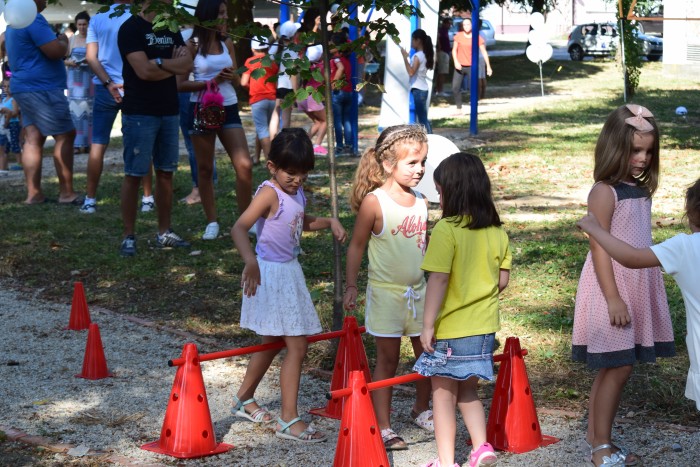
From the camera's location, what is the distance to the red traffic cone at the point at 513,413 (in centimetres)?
429

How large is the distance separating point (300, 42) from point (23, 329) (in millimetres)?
2707

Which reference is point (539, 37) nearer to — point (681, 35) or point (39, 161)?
point (681, 35)

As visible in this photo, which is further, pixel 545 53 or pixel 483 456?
pixel 545 53

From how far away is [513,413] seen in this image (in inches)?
169

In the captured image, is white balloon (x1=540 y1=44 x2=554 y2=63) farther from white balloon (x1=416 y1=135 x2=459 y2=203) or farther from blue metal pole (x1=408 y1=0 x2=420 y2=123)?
white balloon (x1=416 y1=135 x2=459 y2=203)

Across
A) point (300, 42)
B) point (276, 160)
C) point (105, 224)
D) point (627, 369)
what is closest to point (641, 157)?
point (627, 369)

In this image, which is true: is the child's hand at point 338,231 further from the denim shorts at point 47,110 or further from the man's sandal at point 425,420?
the denim shorts at point 47,110

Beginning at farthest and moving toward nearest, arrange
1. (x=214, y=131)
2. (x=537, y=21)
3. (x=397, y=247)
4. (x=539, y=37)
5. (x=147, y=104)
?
1. (x=537, y=21)
2. (x=539, y=37)
3. (x=214, y=131)
4. (x=147, y=104)
5. (x=397, y=247)

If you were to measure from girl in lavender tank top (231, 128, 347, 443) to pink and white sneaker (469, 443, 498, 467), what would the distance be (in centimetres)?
78

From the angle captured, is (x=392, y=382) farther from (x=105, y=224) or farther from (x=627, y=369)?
(x=105, y=224)

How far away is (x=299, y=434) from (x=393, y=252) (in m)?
0.92

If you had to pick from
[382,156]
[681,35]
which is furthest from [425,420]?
[681,35]

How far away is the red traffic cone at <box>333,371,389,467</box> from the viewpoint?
3.91 metres

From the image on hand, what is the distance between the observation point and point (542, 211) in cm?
964
